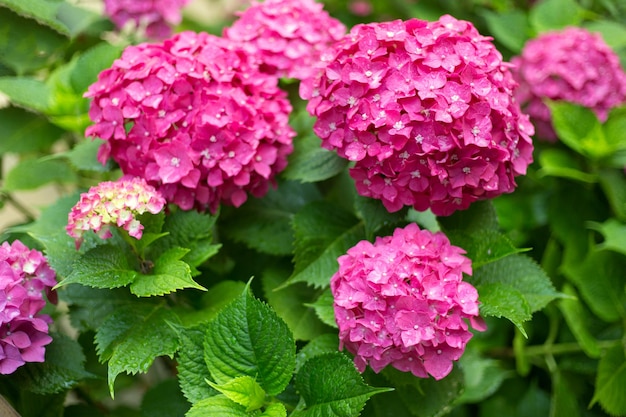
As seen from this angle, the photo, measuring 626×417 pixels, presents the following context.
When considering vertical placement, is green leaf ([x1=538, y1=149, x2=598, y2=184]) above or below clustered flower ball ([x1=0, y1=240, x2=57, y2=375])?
below

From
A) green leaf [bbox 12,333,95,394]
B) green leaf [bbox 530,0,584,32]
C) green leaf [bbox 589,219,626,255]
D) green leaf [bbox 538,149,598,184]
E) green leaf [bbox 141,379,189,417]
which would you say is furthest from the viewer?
green leaf [bbox 530,0,584,32]

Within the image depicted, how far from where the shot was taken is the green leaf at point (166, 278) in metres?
0.84

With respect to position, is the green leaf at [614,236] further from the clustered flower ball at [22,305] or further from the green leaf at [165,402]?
the clustered flower ball at [22,305]

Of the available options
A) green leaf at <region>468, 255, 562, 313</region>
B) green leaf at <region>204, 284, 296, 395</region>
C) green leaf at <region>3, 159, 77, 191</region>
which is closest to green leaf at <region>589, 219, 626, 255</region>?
green leaf at <region>468, 255, 562, 313</region>

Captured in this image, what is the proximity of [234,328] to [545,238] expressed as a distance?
87 centimetres

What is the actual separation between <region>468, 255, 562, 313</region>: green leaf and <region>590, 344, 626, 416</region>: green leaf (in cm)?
23

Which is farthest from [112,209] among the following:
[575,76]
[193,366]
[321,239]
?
[575,76]

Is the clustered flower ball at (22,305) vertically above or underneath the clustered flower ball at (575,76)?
underneath

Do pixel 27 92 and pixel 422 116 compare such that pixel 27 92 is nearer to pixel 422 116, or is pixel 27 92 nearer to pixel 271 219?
pixel 271 219

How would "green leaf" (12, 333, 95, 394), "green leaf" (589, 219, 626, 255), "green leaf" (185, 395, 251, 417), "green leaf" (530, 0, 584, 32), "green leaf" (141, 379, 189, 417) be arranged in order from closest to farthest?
"green leaf" (185, 395, 251, 417) < "green leaf" (12, 333, 95, 394) < "green leaf" (141, 379, 189, 417) < "green leaf" (589, 219, 626, 255) < "green leaf" (530, 0, 584, 32)

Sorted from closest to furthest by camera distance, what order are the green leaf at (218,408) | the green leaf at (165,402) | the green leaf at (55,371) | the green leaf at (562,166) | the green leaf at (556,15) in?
the green leaf at (218,408) → the green leaf at (55,371) → the green leaf at (165,402) → the green leaf at (562,166) → the green leaf at (556,15)

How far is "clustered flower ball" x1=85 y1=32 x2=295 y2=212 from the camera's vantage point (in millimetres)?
946

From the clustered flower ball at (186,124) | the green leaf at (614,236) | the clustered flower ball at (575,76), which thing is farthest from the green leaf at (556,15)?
the clustered flower ball at (186,124)

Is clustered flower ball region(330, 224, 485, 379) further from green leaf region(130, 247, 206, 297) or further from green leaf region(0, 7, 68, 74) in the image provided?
green leaf region(0, 7, 68, 74)
